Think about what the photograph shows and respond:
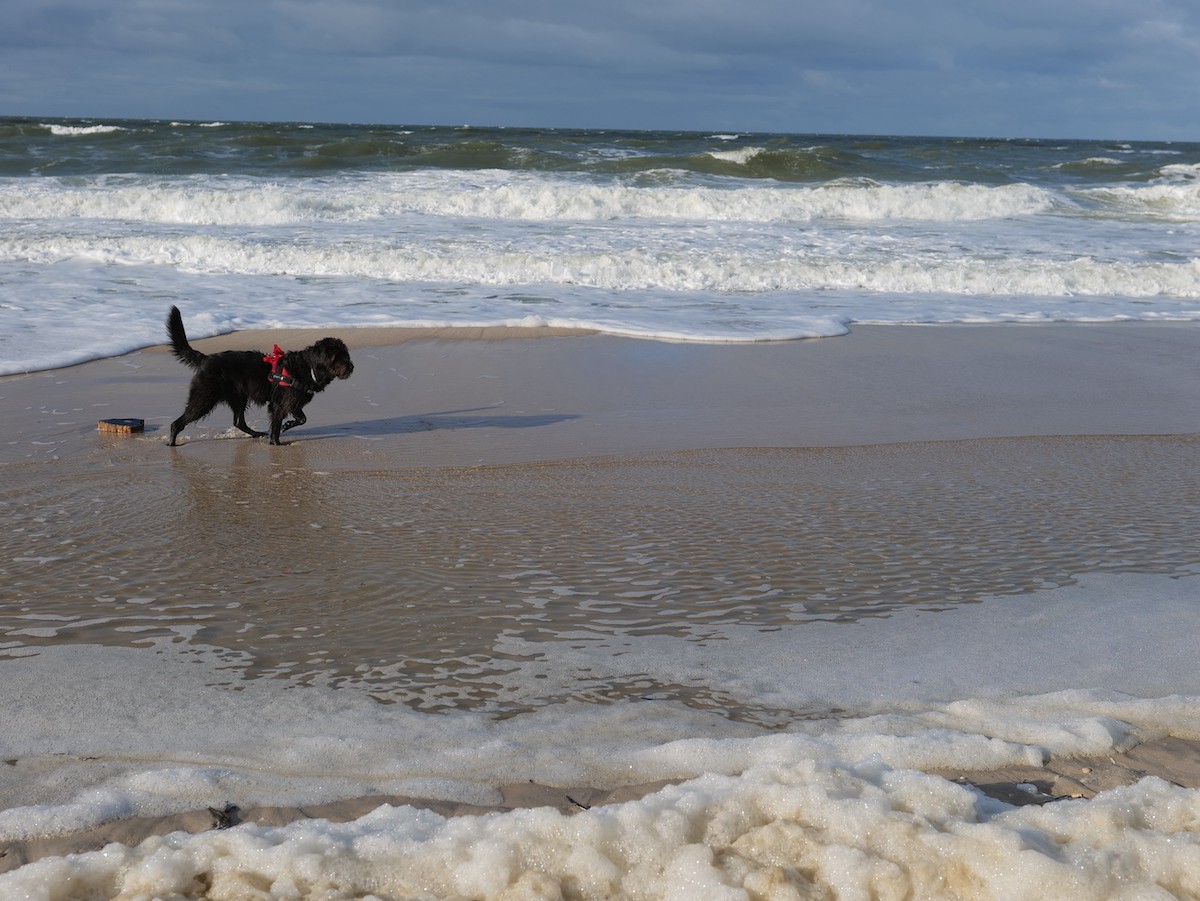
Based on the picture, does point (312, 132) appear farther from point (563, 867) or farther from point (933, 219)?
point (563, 867)

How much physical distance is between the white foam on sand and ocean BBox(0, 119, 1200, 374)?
5.69 metres

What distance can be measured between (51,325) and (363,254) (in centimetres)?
477

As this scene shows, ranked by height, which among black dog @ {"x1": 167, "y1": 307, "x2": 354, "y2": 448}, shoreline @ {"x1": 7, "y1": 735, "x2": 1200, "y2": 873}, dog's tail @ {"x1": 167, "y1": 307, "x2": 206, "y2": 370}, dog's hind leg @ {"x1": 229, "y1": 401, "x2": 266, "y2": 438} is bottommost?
shoreline @ {"x1": 7, "y1": 735, "x2": 1200, "y2": 873}

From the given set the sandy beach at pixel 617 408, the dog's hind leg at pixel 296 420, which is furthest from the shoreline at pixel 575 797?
the dog's hind leg at pixel 296 420

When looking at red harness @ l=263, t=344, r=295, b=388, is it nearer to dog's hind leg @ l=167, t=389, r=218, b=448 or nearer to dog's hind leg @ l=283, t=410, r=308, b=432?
dog's hind leg @ l=283, t=410, r=308, b=432

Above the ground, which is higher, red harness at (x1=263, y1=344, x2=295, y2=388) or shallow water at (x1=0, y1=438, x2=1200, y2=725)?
red harness at (x1=263, y1=344, x2=295, y2=388)

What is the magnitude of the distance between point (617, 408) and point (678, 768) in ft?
14.6

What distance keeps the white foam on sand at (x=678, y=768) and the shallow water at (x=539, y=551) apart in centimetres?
15

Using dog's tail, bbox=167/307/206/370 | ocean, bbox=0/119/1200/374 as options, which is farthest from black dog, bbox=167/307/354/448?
ocean, bbox=0/119/1200/374

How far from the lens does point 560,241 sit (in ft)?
49.4

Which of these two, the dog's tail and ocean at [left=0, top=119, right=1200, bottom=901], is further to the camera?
the dog's tail

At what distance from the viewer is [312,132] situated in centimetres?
3406

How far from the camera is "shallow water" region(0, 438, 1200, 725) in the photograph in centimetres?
344

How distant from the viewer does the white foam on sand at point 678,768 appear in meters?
2.21
